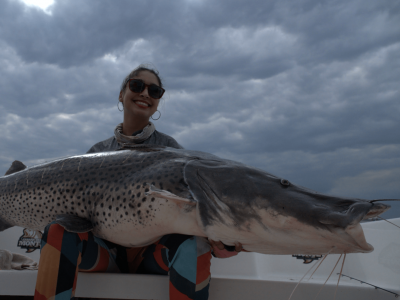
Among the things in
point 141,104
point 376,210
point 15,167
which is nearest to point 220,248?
point 376,210

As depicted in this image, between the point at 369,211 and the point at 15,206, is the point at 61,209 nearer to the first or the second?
the point at 15,206

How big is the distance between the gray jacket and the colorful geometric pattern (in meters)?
1.43

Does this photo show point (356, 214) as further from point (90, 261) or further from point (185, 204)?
point (90, 261)

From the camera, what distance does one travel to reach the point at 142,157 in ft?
6.89

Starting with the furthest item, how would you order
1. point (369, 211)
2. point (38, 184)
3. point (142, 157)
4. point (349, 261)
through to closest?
1. point (349, 261)
2. point (38, 184)
3. point (142, 157)
4. point (369, 211)

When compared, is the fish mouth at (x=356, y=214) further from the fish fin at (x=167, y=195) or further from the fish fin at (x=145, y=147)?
the fish fin at (x=145, y=147)

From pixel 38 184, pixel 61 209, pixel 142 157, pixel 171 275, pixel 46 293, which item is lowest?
pixel 46 293

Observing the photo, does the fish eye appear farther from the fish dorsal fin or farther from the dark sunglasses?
the fish dorsal fin

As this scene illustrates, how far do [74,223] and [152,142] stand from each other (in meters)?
1.48

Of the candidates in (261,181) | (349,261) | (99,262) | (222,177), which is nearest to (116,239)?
(99,262)

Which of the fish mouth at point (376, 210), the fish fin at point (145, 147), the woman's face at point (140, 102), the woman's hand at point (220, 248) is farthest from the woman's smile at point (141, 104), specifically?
the fish mouth at point (376, 210)

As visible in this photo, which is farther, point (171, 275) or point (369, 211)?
point (171, 275)

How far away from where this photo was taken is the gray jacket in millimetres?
3191

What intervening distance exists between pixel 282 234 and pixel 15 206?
222 cm
